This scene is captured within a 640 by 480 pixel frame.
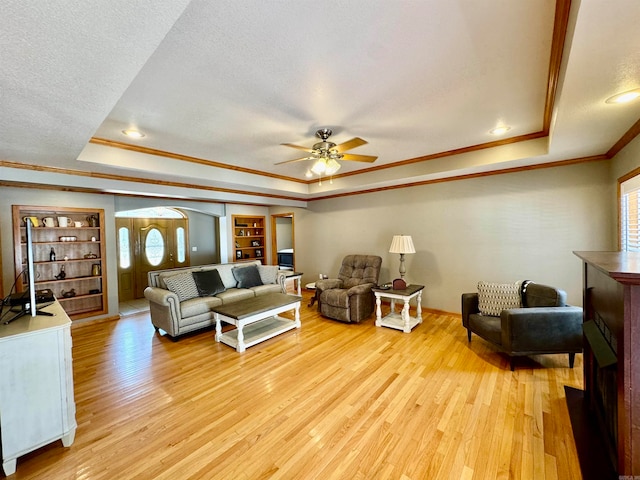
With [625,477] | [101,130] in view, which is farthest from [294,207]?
[625,477]

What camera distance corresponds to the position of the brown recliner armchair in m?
4.27

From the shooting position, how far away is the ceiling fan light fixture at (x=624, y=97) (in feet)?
5.60

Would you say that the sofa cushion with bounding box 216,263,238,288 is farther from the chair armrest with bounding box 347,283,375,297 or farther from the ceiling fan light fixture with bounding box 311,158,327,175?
the ceiling fan light fixture with bounding box 311,158,327,175

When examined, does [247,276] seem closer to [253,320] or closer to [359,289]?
[253,320]

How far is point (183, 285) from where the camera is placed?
4.02 metres

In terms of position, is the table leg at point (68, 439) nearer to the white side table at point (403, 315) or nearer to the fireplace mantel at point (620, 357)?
the fireplace mantel at point (620, 357)

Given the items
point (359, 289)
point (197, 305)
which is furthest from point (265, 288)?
point (359, 289)

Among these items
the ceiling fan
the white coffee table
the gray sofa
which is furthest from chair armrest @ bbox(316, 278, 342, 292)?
the gray sofa

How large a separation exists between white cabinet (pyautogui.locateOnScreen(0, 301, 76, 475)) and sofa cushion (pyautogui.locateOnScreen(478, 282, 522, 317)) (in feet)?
13.5

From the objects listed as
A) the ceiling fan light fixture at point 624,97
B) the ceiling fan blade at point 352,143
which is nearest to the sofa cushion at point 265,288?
the ceiling fan blade at point 352,143

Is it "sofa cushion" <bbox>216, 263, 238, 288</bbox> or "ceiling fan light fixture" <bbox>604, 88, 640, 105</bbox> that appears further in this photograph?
"sofa cushion" <bbox>216, 263, 238, 288</bbox>

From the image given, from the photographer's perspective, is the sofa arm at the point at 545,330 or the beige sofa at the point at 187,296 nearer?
the sofa arm at the point at 545,330

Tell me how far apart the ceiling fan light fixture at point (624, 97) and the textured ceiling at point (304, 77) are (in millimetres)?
61

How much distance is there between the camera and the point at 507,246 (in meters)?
3.95
